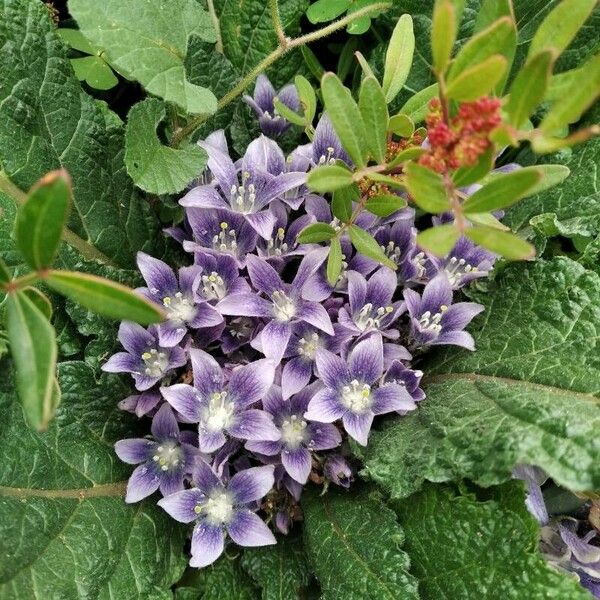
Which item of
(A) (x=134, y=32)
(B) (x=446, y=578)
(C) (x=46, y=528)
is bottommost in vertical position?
(B) (x=446, y=578)

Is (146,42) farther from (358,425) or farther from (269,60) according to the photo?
(358,425)

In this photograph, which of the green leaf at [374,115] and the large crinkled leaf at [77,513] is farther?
the large crinkled leaf at [77,513]

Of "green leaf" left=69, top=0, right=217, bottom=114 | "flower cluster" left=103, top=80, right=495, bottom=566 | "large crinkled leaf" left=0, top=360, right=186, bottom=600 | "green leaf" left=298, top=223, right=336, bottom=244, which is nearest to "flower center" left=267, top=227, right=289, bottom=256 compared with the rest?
"flower cluster" left=103, top=80, right=495, bottom=566

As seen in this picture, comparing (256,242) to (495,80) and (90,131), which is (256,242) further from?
(495,80)

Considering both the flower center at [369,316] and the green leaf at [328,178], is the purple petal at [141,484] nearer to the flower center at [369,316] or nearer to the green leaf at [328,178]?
the flower center at [369,316]

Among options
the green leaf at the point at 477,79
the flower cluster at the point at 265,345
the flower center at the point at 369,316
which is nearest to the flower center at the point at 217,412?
the flower cluster at the point at 265,345

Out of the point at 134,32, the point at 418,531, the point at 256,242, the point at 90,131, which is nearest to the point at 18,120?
the point at 90,131

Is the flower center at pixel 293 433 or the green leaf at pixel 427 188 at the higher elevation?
the green leaf at pixel 427 188
